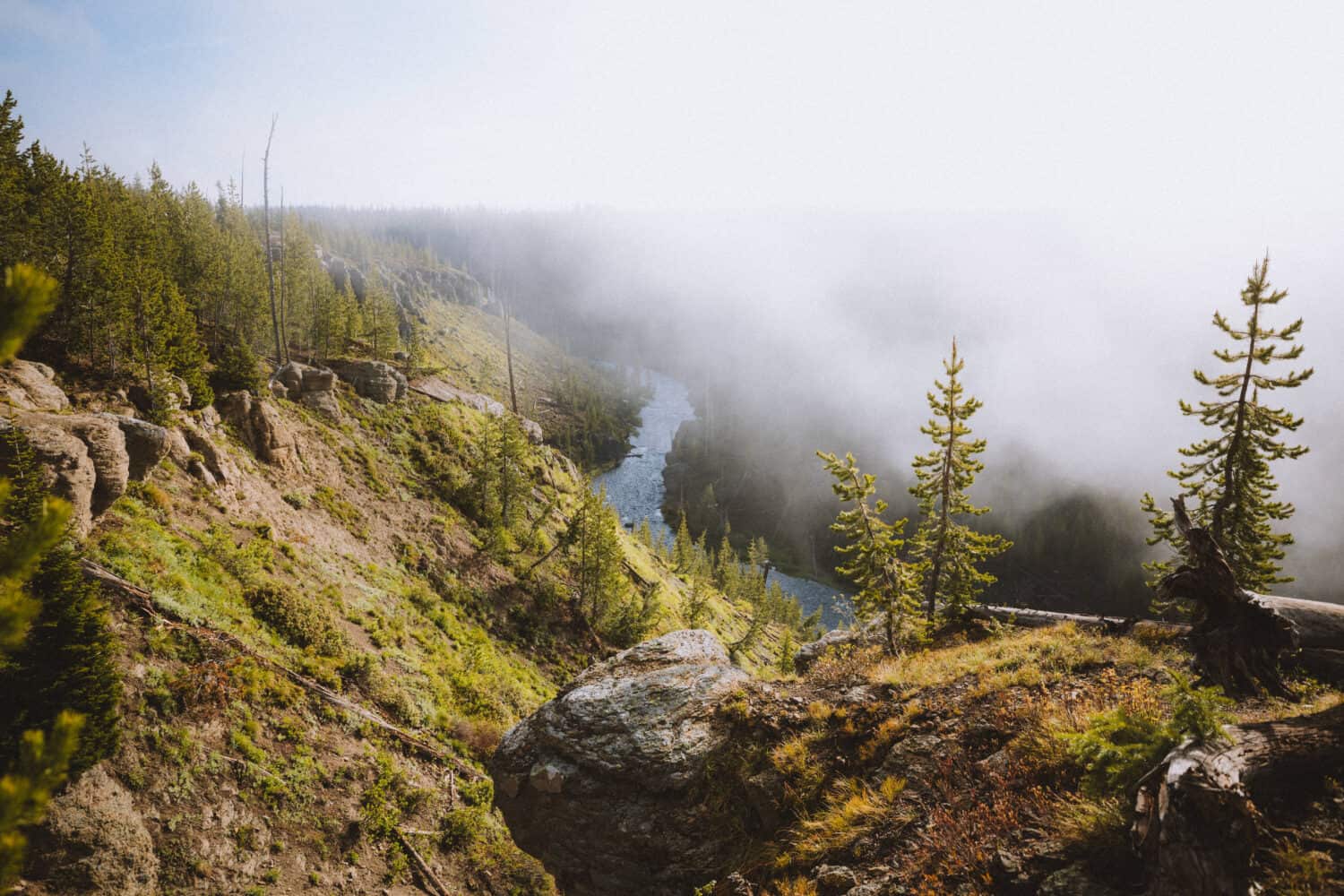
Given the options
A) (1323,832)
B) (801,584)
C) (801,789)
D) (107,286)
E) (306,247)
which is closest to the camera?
(1323,832)

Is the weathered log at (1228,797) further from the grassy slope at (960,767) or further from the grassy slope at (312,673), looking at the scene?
the grassy slope at (312,673)

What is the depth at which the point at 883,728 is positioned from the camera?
32.5ft

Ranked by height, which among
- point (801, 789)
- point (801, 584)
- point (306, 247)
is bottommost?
point (801, 584)

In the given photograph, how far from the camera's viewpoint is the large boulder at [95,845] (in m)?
9.01

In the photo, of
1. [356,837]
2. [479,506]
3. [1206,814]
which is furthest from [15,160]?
[1206,814]

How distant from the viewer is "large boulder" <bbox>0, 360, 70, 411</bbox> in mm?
16781

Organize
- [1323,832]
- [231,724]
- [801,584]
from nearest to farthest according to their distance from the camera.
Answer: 1. [1323,832]
2. [231,724]
3. [801,584]

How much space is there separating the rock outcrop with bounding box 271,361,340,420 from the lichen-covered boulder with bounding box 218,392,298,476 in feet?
26.0

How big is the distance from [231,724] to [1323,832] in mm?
19404

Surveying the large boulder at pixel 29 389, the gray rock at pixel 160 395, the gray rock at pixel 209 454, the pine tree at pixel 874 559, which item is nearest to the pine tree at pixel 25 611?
the pine tree at pixel 874 559

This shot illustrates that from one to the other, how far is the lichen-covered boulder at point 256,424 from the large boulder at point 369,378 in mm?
15883

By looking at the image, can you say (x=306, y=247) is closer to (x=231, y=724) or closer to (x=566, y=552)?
(x=566, y=552)

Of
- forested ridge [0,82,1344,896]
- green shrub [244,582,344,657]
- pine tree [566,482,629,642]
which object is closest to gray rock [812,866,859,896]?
forested ridge [0,82,1344,896]

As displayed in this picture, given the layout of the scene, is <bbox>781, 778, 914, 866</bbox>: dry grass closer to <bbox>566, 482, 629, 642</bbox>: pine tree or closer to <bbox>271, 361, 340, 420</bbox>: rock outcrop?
<bbox>566, 482, 629, 642</bbox>: pine tree
